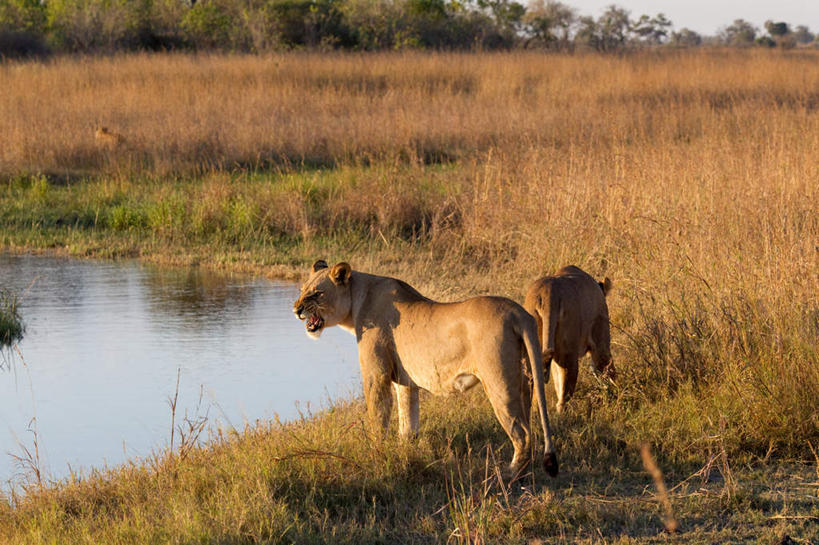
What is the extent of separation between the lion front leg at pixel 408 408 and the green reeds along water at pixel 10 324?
4.20 meters

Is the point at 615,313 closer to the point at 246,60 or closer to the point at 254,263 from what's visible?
the point at 254,263

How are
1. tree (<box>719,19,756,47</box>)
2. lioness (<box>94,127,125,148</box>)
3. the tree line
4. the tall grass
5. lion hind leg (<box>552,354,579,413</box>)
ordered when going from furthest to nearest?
tree (<box>719,19,756,47</box>) < the tree line < lioness (<box>94,127,125,148</box>) < lion hind leg (<box>552,354,579,413</box>) < the tall grass

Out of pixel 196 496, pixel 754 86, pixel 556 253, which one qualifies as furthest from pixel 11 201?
pixel 754 86

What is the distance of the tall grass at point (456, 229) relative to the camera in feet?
15.4

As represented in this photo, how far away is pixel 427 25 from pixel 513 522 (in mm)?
31639

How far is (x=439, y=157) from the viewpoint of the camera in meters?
16.5

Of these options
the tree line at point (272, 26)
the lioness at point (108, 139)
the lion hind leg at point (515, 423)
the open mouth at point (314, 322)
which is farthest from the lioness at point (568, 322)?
the tree line at point (272, 26)

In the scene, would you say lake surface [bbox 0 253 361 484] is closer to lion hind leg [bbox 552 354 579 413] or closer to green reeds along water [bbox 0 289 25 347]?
green reeds along water [bbox 0 289 25 347]

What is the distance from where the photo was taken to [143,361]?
25.0 feet

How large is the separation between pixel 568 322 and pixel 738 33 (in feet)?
259

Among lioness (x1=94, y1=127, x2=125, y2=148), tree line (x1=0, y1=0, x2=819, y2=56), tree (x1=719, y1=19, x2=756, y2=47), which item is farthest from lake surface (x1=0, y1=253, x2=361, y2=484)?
tree (x1=719, y1=19, x2=756, y2=47)

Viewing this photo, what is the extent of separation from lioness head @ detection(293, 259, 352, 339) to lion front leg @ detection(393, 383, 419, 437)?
492mm

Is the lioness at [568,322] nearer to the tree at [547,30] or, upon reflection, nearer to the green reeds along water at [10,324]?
the green reeds along water at [10,324]

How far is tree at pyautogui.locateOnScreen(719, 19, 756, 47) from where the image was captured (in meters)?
76.8
